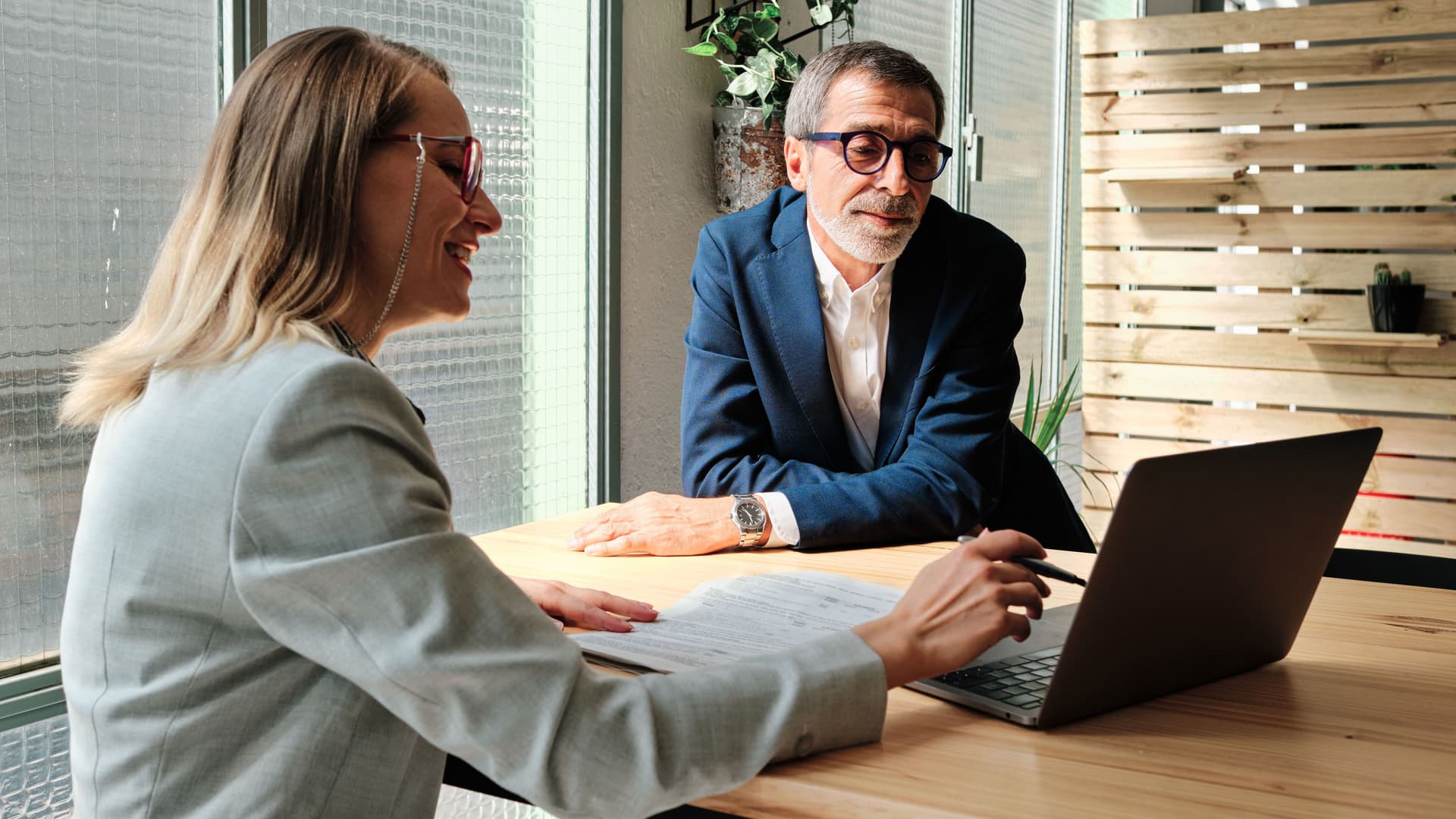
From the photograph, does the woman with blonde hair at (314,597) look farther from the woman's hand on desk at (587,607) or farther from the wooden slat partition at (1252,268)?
the wooden slat partition at (1252,268)

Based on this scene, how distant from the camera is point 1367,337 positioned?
3949 mm

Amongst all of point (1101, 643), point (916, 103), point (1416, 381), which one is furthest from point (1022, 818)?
point (1416, 381)

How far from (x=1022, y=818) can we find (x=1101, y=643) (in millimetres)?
197

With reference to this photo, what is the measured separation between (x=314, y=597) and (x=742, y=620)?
53 centimetres

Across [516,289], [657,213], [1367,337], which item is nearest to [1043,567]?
[516,289]

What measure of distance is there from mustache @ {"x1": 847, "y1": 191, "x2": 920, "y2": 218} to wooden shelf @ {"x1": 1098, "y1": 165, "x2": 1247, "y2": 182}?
2442 mm

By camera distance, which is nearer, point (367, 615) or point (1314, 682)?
point (367, 615)

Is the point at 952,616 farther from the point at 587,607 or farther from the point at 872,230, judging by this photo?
the point at 872,230

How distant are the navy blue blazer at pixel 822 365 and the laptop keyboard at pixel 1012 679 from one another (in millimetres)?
729

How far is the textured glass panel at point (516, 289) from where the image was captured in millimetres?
2447

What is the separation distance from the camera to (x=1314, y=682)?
1.15 meters

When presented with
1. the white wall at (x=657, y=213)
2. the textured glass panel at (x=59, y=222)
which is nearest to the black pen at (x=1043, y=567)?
the textured glass panel at (x=59, y=222)

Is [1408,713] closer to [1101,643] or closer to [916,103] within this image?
[1101,643]

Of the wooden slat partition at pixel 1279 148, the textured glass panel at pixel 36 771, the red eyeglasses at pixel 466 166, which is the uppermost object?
the wooden slat partition at pixel 1279 148
